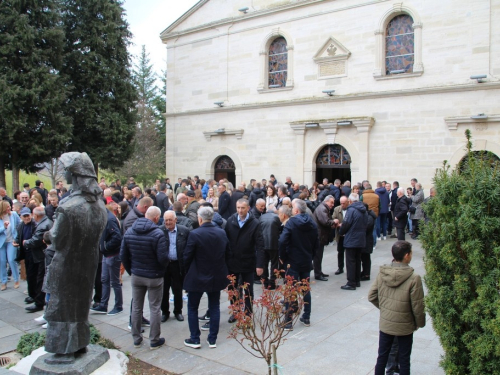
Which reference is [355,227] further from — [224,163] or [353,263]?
[224,163]

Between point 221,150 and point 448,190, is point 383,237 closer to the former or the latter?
point 221,150

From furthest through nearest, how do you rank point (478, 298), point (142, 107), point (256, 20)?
1. point (142, 107)
2. point (256, 20)
3. point (478, 298)

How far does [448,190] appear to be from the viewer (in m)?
3.79

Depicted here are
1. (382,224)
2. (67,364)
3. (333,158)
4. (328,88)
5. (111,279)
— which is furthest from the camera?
(333,158)

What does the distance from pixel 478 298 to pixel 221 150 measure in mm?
17620

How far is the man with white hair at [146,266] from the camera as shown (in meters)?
5.83

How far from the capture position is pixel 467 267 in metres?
3.63

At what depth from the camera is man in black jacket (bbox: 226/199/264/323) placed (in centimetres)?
668

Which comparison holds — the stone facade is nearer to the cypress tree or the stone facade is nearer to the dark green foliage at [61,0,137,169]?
the dark green foliage at [61,0,137,169]

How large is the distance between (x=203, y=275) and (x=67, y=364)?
205 cm

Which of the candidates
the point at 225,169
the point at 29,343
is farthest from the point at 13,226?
the point at 225,169

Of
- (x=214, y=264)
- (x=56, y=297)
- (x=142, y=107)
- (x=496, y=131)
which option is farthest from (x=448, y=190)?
(x=142, y=107)

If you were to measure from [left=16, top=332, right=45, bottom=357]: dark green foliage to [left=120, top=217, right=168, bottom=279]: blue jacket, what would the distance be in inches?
59.0

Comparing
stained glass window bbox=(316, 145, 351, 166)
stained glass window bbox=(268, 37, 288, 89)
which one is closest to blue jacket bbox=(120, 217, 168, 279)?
stained glass window bbox=(316, 145, 351, 166)
